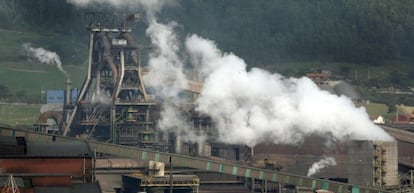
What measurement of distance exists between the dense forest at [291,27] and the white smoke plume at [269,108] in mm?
31727

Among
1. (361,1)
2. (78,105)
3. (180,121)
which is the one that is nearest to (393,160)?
(180,121)

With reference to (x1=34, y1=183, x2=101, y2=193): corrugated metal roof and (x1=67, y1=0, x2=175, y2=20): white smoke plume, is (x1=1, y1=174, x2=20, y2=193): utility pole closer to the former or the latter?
(x1=34, y1=183, x2=101, y2=193): corrugated metal roof

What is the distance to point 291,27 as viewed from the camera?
12912 cm

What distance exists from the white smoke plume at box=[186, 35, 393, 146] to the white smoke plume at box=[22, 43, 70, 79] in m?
26.5

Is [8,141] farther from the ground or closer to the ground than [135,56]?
closer to the ground

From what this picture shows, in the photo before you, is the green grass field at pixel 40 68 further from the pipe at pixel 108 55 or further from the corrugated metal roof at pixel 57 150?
the corrugated metal roof at pixel 57 150

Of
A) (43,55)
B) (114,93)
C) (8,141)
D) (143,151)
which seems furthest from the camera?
(43,55)

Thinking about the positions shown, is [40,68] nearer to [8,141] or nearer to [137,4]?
[137,4]

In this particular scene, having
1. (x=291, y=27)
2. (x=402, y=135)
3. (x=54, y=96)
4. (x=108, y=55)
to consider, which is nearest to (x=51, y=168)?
(x=402, y=135)

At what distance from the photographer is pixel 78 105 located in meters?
→ 93.6

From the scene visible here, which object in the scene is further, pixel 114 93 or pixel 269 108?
pixel 114 93

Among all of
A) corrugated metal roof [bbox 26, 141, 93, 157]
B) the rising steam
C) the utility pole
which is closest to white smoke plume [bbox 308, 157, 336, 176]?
the rising steam

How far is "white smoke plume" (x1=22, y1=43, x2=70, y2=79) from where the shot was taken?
379 ft

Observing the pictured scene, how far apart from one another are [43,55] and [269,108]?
39216 millimetres
